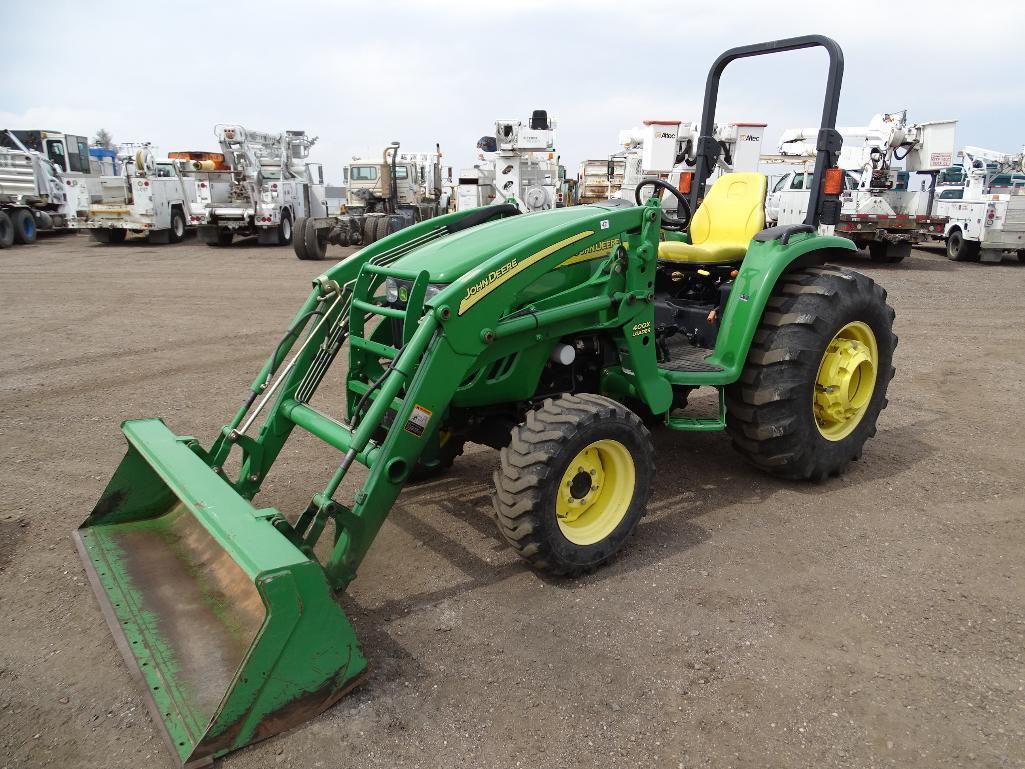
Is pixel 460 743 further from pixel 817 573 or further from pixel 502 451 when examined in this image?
pixel 817 573

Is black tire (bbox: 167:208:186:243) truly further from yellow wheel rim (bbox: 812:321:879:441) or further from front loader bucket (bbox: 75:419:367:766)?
yellow wheel rim (bbox: 812:321:879:441)

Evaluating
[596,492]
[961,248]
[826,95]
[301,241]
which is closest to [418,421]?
[596,492]

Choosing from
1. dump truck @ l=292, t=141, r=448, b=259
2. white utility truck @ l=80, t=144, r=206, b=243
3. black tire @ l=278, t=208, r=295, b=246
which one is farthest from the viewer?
black tire @ l=278, t=208, r=295, b=246

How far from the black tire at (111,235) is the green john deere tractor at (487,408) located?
1891cm

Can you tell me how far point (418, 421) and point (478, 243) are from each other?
3.40ft

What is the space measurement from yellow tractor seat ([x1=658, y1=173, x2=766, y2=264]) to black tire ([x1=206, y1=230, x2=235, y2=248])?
1783 centimetres

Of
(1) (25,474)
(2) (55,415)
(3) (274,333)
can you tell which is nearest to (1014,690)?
(1) (25,474)

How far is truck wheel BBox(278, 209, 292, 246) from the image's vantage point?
20516mm

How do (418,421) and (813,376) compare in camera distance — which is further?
(813,376)

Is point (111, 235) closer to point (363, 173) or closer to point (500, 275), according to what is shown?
point (363, 173)

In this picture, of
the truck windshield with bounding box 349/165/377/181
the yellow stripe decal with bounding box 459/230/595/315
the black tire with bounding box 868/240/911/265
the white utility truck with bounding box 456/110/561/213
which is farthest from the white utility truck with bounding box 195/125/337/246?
the yellow stripe decal with bounding box 459/230/595/315

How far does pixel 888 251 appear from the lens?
16516mm

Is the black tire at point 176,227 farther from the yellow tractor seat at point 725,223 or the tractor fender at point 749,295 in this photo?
the tractor fender at point 749,295

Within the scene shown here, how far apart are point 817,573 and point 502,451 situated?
1.60 meters
